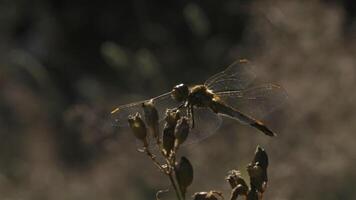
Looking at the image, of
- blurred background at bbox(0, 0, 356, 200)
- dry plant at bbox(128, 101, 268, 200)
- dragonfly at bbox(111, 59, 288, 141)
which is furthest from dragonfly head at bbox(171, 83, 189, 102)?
blurred background at bbox(0, 0, 356, 200)

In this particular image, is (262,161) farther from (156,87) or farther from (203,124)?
(156,87)

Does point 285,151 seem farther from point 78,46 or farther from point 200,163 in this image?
point 78,46

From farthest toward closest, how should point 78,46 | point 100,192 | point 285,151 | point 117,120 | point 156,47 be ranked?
point 78,46, point 156,47, point 100,192, point 285,151, point 117,120

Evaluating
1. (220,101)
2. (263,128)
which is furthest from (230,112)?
(263,128)

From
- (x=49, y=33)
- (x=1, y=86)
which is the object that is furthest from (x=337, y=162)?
(x=49, y=33)

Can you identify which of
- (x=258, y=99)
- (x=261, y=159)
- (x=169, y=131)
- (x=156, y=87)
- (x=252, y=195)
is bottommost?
(x=252, y=195)

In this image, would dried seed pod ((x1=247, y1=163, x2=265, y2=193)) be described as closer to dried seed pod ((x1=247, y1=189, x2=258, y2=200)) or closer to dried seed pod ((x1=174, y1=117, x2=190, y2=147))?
dried seed pod ((x1=247, y1=189, x2=258, y2=200))
